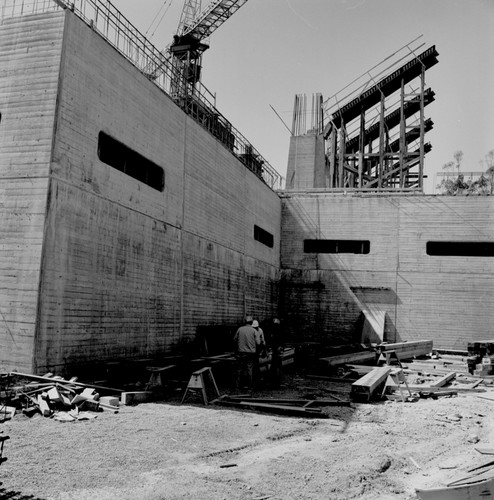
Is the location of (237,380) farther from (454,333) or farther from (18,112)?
(454,333)

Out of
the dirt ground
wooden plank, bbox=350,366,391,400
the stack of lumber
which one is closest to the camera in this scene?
the dirt ground

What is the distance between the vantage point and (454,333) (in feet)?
70.5

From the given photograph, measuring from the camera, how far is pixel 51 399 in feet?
25.9

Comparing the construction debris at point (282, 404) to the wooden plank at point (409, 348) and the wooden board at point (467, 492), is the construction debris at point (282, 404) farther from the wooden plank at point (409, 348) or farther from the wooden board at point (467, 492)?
the wooden plank at point (409, 348)

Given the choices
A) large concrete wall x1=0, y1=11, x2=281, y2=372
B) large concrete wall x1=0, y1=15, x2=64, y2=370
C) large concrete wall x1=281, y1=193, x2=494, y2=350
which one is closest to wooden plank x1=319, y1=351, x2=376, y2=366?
large concrete wall x1=0, y1=11, x2=281, y2=372

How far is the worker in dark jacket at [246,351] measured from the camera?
35.2ft

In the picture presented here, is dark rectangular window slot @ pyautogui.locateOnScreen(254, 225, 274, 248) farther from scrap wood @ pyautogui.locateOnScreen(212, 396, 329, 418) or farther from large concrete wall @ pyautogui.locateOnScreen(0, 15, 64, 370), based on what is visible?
scrap wood @ pyautogui.locateOnScreen(212, 396, 329, 418)

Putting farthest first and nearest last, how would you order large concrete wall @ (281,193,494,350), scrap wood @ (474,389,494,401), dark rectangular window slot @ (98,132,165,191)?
large concrete wall @ (281,193,494,350) → dark rectangular window slot @ (98,132,165,191) → scrap wood @ (474,389,494,401)

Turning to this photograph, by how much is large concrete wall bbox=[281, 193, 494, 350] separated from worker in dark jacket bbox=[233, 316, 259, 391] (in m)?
12.4

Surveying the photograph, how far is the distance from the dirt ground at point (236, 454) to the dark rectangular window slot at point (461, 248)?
14.3 metres

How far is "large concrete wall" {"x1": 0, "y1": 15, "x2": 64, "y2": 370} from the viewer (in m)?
9.18

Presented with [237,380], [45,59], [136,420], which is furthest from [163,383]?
[45,59]

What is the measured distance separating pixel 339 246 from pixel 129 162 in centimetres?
1348

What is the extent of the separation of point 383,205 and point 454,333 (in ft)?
21.2
